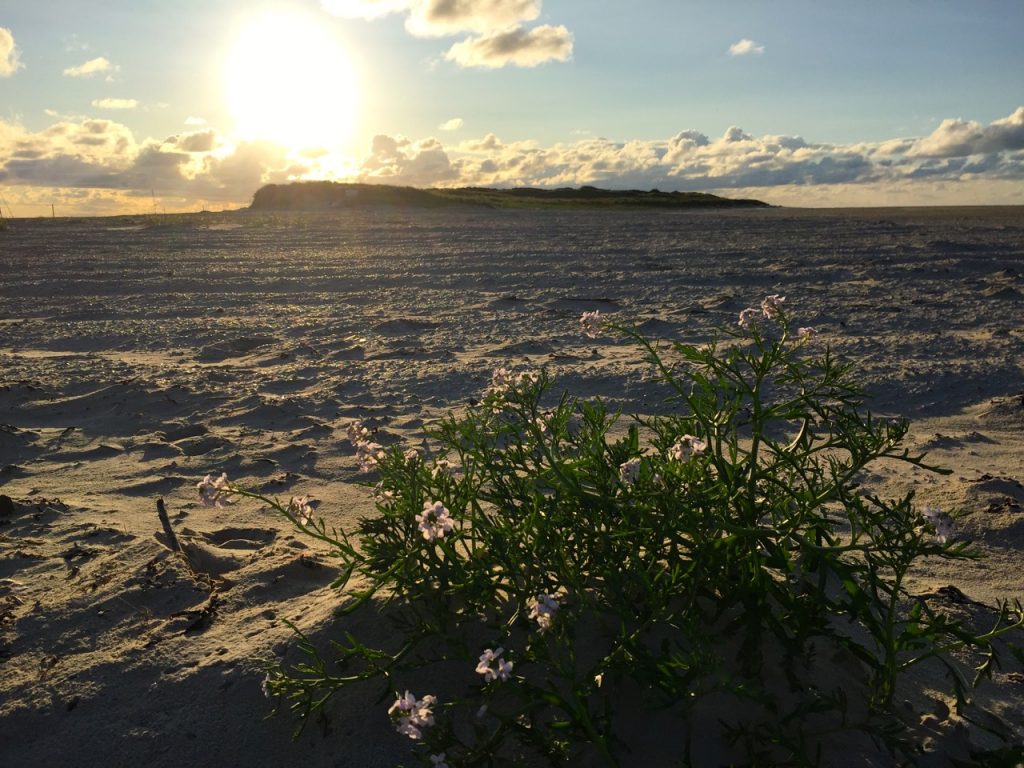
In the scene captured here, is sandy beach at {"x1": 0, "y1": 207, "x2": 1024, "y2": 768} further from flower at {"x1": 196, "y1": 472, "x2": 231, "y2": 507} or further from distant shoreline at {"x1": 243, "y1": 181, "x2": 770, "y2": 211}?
distant shoreline at {"x1": 243, "y1": 181, "x2": 770, "y2": 211}

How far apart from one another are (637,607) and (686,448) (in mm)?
451

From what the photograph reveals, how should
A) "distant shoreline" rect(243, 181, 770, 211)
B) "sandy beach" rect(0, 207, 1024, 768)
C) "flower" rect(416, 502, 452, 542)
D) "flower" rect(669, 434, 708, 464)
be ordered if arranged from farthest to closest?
"distant shoreline" rect(243, 181, 770, 211) → "sandy beach" rect(0, 207, 1024, 768) → "flower" rect(669, 434, 708, 464) → "flower" rect(416, 502, 452, 542)

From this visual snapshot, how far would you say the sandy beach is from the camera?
2154mm

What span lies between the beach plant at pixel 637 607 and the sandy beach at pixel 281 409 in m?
0.24

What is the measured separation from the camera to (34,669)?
7.40 feet

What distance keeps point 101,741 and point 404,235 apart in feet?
53.8

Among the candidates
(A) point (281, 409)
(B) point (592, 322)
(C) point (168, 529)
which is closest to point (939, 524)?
(B) point (592, 322)

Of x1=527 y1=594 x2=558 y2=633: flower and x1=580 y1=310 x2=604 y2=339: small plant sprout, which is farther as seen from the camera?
x1=580 y1=310 x2=604 y2=339: small plant sprout

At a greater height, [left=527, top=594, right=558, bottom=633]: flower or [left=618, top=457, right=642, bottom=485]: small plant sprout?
[left=618, top=457, right=642, bottom=485]: small plant sprout

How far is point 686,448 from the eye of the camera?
2150 mm

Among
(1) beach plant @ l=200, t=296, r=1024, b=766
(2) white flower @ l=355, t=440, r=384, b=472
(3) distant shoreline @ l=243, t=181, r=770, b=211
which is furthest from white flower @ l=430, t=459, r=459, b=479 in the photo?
(3) distant shoreline @ l=243, t=181, r=770, b=211

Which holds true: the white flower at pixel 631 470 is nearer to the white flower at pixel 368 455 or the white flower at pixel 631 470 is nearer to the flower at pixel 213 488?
the white flower at pixel 368 455

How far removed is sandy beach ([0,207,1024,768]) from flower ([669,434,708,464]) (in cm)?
87

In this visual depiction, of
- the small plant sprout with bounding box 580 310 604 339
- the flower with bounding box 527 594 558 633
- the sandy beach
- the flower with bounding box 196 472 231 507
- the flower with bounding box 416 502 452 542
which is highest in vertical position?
the small plant sprout with bounding box 580 310 604 339
